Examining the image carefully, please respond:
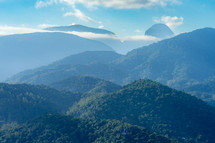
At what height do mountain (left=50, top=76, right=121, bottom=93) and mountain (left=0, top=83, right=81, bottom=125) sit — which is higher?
mountain (left=50, top=76, right=121, bottom=93)

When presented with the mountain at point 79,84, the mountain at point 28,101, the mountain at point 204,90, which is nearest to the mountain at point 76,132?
the mountain at point 28,101

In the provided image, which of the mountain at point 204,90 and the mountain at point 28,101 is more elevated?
the mountain at point 204,90

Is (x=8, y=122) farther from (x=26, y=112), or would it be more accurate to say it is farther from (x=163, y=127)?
(x=163, y=127)

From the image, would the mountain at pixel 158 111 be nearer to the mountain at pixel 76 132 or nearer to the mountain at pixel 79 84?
the mountain at pixel 76 132

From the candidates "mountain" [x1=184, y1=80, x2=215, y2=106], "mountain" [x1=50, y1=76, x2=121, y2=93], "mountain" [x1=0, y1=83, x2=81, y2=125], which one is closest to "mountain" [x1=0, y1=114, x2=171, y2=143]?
"mountain" [x1=0, y1=83, x2=81, y2=125]

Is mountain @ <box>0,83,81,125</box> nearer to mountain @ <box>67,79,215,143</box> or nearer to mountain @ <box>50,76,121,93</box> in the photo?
mountain @ <box>67,79,215,143</box>

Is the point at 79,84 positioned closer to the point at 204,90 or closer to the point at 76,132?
the point at 76,132

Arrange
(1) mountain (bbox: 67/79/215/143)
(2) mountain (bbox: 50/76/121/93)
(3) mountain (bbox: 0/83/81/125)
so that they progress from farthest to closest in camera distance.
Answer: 1. (2) mountain (bbox: 50/76/121/93)
2. (3) mountain (bbox: 0/83/81/125)
3. (1) mountain (bbox: 67/79/215/143)
